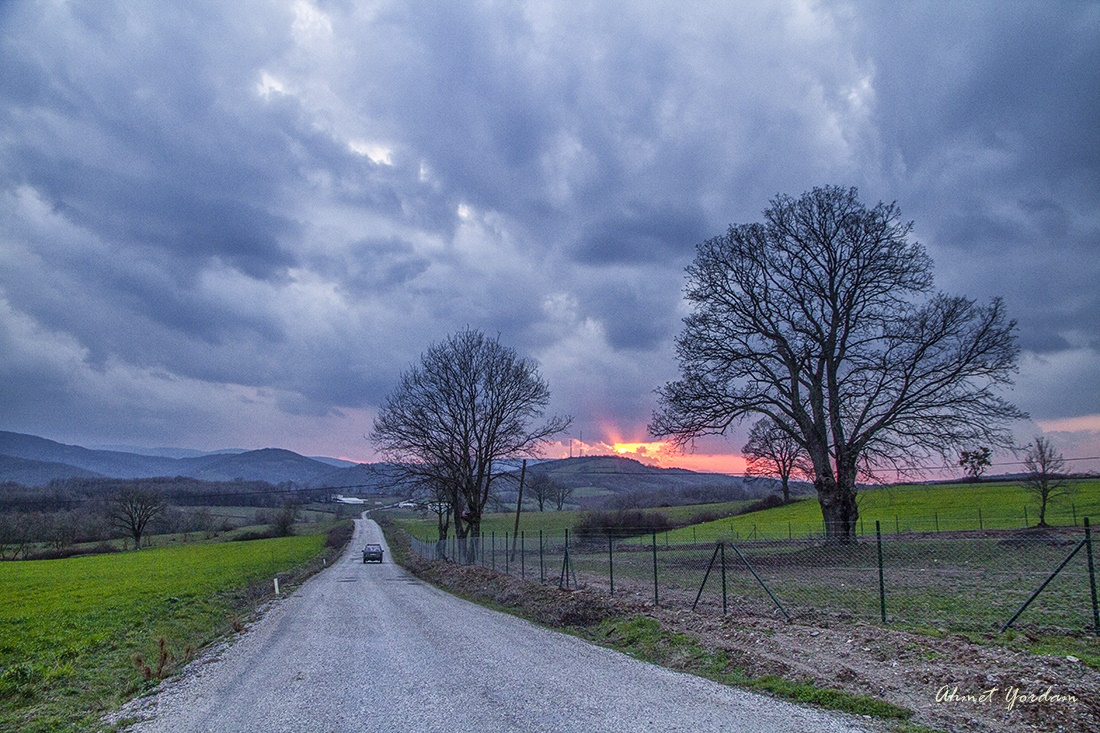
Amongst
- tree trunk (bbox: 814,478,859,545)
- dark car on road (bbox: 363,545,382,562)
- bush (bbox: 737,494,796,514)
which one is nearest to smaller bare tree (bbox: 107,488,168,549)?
dark car on road (bbox: 363,545,382,562)

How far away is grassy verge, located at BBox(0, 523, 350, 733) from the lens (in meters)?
9.73

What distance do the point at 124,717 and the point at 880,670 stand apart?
1002cm

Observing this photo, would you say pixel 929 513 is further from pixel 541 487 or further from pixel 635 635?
pixel 541 487

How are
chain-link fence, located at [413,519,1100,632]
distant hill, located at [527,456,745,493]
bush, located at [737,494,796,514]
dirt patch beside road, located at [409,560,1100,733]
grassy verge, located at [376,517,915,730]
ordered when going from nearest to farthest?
1. dirt patch beside road, located at [409,560,1100,733]
2. grassy verge, located at [376,517,915,730]
3. chain-link fence, located at [413,519,1100,632]
4. bush, located at [737,494,796,514]
5. distant hill, located at [527,456,745,493]

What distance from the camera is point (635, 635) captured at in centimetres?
1224

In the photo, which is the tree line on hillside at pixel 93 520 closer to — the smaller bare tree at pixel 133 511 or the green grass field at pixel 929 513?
the smaller bare tree at pixel 133 511

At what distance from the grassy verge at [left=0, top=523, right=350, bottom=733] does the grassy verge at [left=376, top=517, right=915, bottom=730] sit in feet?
25.6

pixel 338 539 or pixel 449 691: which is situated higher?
pixel 449 691

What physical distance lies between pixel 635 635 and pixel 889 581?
956 centimetres

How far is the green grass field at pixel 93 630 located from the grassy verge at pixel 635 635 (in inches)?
314

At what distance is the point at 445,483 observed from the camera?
4162 cm

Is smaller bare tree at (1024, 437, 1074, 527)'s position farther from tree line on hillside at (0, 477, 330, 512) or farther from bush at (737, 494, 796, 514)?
tree line on hillside at (0, 477, 330, 512)

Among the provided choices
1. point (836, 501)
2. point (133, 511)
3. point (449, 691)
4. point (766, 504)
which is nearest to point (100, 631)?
point (449, 691)

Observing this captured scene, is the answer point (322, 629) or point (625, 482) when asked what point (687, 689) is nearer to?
point (322, 629)
